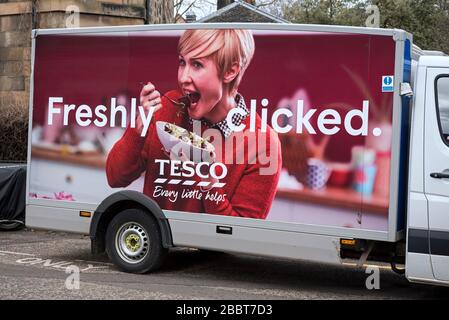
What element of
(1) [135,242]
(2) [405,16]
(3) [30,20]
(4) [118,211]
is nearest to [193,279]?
(1) [135,242]

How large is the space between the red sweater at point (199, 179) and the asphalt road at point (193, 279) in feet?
2.82

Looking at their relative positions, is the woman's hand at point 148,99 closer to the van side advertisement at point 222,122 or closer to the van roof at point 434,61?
the van side advertisement at point 222,122

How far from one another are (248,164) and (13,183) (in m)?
5.88

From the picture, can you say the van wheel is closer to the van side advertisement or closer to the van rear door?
the van side advertisement

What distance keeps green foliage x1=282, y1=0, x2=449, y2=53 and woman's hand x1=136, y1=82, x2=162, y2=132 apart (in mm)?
20237

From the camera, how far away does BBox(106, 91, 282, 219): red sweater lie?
21.5 feet

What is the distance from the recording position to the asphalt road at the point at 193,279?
6539mm

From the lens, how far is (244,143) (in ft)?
21.8

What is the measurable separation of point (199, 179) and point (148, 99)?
112 cm

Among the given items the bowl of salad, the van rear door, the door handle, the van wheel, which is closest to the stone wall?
the van wheel

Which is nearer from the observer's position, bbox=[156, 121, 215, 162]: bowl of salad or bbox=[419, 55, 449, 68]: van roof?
bbox=[419, 55, 449, 68]: van roof

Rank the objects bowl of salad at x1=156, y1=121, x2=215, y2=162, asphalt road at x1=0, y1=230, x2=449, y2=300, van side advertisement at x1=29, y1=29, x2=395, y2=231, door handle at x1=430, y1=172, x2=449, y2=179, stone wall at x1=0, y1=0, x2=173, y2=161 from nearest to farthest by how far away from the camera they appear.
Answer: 1. door handle at x1=430, y1=172, x2=449, y2=179
2. van side advertisement at x1=29, y1=29, x2=395, y2=231
3. asphalt road at x1=0, y1=230, x2=449, y2=300
4. bowl of salad at x1=156, y1=121, x2=215, y2=162
5. stone wall at x1=0, y1=0, x2=173, y2=161

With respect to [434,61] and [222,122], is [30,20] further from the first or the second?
[434,61]
